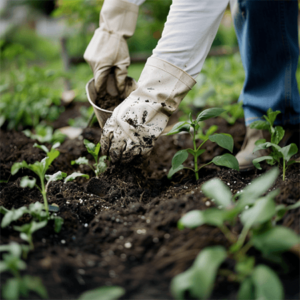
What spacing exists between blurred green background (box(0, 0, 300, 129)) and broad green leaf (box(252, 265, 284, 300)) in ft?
5.15

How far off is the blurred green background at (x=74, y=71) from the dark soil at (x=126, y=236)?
3.54ft

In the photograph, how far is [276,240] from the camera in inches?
24.9

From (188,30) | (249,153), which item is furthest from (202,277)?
(249,153)

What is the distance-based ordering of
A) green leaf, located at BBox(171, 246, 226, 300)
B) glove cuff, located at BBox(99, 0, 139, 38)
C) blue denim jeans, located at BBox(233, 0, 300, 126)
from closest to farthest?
green leaf, located at BBox(171, 246, 226, 300), glove cuff, located at BBox(99, 0, 139, 38), blue denim jeans, located at BBox(233, 0, 300, 126)

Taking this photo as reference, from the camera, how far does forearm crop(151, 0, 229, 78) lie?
3.71ft

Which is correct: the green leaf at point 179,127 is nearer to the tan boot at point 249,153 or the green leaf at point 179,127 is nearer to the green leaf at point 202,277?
the tan boot at point 249,153

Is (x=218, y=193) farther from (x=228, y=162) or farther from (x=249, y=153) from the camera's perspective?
(x=249, y=153)

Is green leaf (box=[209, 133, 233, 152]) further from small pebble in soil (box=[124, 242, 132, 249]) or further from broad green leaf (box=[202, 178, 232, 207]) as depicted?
small pebble in soil (box=[124, 242, 132, 249])

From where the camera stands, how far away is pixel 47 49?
7.89 metres

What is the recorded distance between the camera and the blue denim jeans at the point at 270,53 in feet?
5.14

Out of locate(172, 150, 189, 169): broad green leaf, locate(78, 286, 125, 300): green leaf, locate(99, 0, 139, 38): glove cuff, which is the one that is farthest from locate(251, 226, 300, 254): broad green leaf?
locate(99, 0, 139, 38): glove cuff

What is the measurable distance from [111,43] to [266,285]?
4.37ft

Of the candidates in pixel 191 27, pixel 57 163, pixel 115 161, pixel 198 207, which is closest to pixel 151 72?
pixel 191 27

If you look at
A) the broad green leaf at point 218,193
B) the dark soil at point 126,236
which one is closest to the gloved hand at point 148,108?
the dark soil at point 126,236
